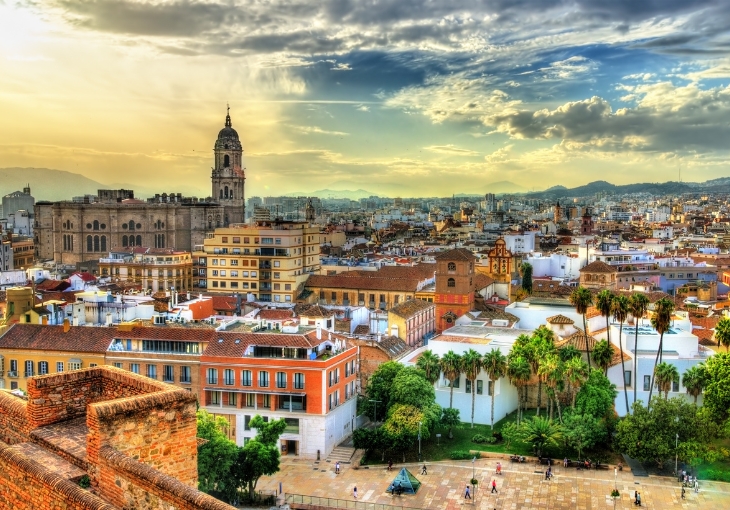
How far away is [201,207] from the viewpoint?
124m

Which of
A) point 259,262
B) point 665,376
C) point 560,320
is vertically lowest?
point 665,376

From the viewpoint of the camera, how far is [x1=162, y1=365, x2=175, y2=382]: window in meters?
41.9

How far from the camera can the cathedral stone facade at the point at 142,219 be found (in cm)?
11044

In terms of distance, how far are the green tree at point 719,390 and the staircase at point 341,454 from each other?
723 inches

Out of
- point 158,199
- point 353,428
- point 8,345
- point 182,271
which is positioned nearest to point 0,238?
point 158,199

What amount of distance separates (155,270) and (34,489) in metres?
75.5

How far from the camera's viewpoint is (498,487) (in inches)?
1396

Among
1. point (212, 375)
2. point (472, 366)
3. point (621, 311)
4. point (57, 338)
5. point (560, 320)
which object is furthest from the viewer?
point (560, 320)

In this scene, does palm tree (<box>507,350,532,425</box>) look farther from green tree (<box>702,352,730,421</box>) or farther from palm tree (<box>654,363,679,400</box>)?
green tree (<box>702,352,730,421</box>)

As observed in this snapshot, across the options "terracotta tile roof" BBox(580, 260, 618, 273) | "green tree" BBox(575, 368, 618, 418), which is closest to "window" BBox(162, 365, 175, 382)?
"green tree" BBox(575, 368, 618, 418)

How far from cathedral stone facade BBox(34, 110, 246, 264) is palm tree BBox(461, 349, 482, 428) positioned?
7756cm

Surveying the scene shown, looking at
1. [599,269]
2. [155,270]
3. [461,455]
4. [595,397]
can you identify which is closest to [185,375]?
[461,455]

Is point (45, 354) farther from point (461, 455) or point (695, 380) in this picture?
point (695, 380)

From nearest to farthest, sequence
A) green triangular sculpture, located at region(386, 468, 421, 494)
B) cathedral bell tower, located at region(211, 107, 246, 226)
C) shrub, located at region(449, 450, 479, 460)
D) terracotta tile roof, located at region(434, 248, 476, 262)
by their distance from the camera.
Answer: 1. green triangular sculpture, located at region(386, 468, 421, 494)
2. shrub, located at region(449, 450, 479, 460)
3. terracotta tile roof, located at region(434, 248, 476, 262)
4. cathedral bell tower, located at region(211, 107, 246, 226)
